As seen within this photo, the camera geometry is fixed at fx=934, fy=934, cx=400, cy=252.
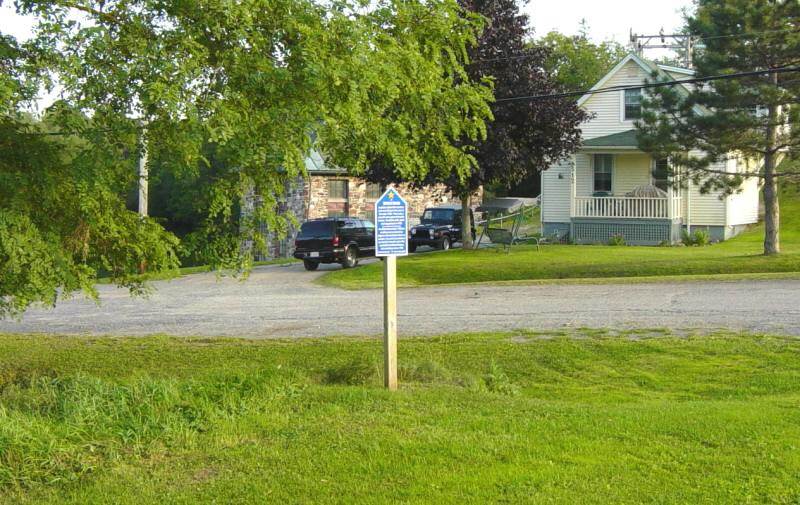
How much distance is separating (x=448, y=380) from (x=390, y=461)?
394 centimetres

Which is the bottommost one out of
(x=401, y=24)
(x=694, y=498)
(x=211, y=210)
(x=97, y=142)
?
(x=694, y=498)

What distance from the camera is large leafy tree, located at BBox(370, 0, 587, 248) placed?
2781 cm

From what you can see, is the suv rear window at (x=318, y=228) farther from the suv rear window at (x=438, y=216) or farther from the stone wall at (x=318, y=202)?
the stone wall at (x=318, y=202)

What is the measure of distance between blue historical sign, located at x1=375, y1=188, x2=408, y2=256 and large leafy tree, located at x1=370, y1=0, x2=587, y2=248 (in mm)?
17330

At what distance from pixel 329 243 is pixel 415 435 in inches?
896

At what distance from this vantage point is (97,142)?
26.0 ft

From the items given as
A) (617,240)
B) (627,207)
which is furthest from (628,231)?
(627,207)

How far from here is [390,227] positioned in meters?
9.90

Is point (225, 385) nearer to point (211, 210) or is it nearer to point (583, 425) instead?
point (211, 210)

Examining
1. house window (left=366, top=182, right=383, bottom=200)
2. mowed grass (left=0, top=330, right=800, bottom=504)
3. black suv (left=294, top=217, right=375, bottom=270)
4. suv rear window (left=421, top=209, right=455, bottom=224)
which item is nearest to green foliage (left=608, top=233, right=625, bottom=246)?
suv rear window (left=421, top=209, right=455, bottom=224)

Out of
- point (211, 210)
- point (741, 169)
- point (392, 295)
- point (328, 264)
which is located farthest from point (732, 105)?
point (211, 210)

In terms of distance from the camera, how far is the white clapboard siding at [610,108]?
A: 120 ft

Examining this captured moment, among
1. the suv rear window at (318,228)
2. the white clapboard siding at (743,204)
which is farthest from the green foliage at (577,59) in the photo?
the suv rear window at (318,228)

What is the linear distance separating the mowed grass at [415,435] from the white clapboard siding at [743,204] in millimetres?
26008
